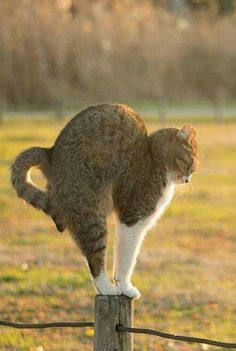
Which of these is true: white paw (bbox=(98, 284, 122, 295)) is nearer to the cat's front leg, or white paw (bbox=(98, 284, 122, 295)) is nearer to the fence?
the cat's front leg

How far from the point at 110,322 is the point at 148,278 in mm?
5379

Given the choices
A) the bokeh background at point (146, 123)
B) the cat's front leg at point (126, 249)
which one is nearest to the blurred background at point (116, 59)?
the bokeh background at point (146, 123)

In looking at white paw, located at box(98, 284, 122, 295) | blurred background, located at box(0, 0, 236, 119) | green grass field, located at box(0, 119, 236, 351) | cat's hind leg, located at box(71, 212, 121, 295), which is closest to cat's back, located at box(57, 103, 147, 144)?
cat's hind leg, located at box(71, 212, 121, 295)

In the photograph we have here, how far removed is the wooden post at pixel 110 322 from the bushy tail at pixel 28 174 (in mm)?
763

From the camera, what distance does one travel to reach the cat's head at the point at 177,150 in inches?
206

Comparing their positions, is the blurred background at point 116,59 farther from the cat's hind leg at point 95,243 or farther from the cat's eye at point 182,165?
the cat's hind leg at point 95,243

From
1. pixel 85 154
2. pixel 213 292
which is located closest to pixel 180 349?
pixel 213 292

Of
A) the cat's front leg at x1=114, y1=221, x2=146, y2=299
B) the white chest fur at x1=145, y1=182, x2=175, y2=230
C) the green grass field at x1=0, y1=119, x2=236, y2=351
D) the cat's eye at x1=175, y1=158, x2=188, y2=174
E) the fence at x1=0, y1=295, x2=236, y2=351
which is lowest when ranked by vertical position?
the green grass field at x1=0, y1=119, x2=236, y2=351

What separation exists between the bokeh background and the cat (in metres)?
0.23

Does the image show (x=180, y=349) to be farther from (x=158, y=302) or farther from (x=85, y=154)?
(x=85, y=154)

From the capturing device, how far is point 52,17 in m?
32.9

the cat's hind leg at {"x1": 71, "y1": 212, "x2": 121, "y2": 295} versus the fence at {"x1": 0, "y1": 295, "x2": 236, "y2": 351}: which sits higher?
the cat's hind leg at {"x1": 71, "y1": 212, "x2": 121, "y2": 295}

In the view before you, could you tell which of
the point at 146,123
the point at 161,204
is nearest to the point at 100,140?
the point at 161,204

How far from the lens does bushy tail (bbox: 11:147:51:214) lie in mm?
4883
